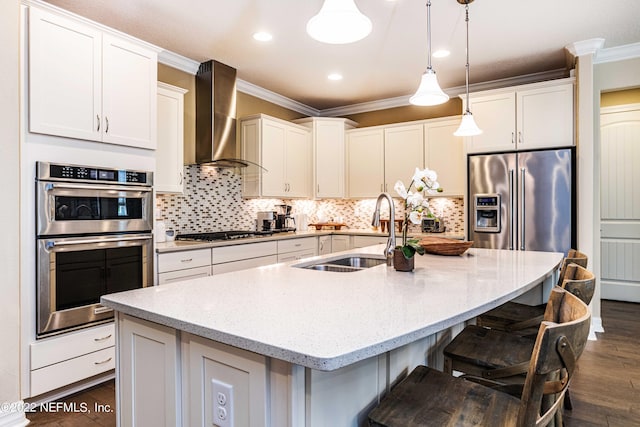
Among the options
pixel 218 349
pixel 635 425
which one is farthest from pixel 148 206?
pixel 635 425

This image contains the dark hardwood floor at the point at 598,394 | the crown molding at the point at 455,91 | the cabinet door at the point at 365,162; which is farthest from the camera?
the cabinet door at the point at 365,162

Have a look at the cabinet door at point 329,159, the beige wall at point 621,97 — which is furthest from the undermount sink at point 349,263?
the beige wall at point 621,97

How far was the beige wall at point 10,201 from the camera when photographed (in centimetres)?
212

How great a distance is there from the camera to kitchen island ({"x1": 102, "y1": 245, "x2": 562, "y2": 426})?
96 cm

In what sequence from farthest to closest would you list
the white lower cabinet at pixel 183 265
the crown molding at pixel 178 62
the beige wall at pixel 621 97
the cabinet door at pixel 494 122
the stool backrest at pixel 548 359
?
the beige wall at pixel 621 97, the cabinet door at pixel 494 122, the crown molding at pixel 178 62, the white lower cabinet at pixel 183 265, the stool backrest at pixel 548 359

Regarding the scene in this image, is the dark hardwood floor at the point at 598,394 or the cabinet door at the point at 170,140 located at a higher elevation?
the cabinet door at the point at 170,140

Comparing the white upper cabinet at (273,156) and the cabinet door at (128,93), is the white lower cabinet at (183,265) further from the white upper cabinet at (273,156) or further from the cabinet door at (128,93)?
the white upper cabinet at (273,156)

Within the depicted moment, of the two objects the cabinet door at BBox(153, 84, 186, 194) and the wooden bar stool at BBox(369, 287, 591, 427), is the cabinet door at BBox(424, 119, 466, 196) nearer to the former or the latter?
the cabinet door at BBox(153, 84, 186, 194)

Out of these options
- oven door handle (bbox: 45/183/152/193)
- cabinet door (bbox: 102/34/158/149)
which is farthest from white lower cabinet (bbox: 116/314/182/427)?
cabinet door (bbox: 102/34/158/149)

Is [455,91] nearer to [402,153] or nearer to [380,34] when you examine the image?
[402,153]

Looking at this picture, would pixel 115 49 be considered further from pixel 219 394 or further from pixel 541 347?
pixel 541 347

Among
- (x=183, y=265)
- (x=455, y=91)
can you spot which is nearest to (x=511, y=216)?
(x=455, y=91)

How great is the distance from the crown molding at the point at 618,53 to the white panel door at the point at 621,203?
1.33 m

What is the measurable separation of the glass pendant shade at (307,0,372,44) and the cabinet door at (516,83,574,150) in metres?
3.03
